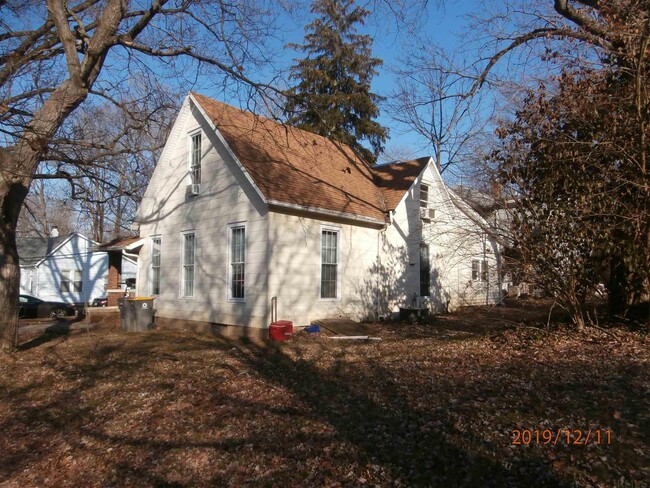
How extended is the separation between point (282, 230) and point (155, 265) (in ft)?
20.7

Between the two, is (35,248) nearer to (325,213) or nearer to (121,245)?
(121,245)

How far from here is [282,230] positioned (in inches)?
476

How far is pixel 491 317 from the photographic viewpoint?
637 inches

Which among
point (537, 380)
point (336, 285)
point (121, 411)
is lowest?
point (121, 411)

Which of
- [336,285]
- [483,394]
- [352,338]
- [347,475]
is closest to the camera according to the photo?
[347,475]

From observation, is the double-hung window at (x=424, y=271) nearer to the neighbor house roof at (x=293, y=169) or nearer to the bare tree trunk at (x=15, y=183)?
the neighbor house roof at (x=293, y=169)

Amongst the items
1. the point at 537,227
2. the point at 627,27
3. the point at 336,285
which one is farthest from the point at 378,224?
the point at 627,27

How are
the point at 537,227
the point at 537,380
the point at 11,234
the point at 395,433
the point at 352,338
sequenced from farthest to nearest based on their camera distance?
the point at 352,338, the point at 11,234, the point at 537,227, the point at 537,380, the point at 395,433

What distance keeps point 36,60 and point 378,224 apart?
382 inches

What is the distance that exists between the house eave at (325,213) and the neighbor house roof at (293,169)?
48 millimetres

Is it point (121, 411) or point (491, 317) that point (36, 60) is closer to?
point (121, 411)

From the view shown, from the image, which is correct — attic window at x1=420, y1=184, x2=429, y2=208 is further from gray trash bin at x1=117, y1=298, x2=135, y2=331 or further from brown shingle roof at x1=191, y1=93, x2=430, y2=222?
gray trash bin at x1=117, y1=298, x2=135, y2=331

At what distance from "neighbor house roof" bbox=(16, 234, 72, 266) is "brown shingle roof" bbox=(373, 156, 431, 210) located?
20372mm
